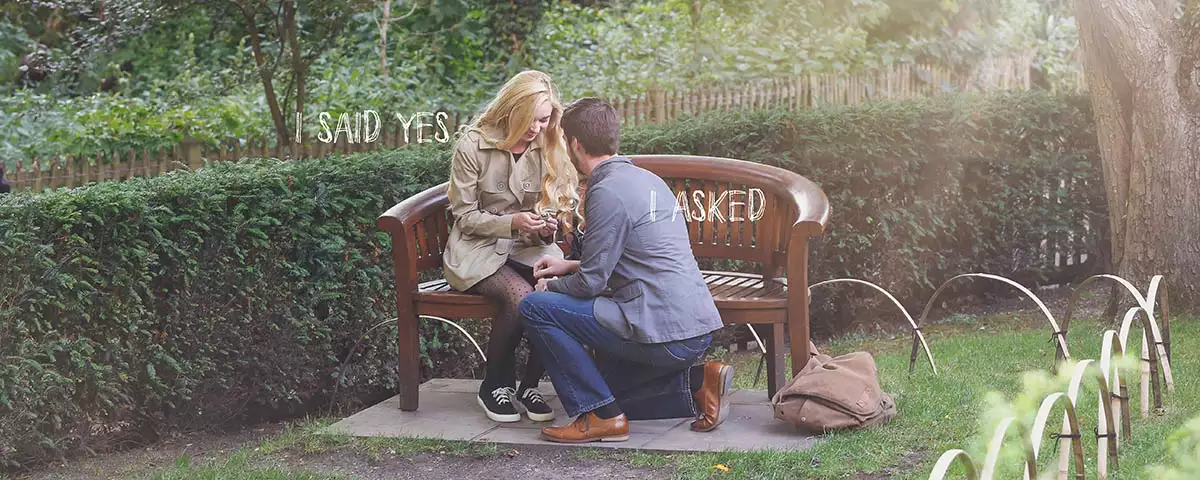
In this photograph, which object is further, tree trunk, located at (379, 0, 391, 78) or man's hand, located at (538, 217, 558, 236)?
tree trunk, located at (379, 0, 391, 78)

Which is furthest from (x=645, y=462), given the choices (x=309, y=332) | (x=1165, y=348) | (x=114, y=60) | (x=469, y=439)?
(x=114, y=60)

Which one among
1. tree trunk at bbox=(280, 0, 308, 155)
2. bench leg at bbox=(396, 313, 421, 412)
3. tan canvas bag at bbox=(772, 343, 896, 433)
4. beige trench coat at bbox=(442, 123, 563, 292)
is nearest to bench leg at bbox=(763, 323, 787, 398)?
tan canvas bag at bbox=(772, 343, 896, 433)

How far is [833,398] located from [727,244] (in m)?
1.21

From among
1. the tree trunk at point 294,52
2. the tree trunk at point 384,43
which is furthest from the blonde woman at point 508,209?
the tree trunk at point 384,43

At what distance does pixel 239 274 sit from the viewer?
17.8 feet

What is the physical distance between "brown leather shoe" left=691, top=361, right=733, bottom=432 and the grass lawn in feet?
1.04

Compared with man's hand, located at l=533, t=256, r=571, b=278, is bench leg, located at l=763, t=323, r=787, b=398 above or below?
below

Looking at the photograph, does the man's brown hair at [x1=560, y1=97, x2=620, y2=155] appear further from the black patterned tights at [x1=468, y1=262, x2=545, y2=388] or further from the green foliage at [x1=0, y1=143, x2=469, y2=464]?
the green foliage at [x1=0, y1=143, x2=469, y2=464]

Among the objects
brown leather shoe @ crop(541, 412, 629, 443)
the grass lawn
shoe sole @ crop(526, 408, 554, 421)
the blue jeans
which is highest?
the blue jeans

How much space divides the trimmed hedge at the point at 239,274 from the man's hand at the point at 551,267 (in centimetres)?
114

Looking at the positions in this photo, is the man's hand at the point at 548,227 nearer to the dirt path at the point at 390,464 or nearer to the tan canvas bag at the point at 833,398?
the dirt path at the point at 390,464

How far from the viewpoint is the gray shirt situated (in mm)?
4688

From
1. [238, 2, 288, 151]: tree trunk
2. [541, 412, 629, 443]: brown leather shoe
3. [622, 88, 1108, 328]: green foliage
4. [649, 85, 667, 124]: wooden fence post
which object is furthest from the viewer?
[649, 85, 667, 124]: wooden fence post

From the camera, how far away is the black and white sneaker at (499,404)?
526 cm
